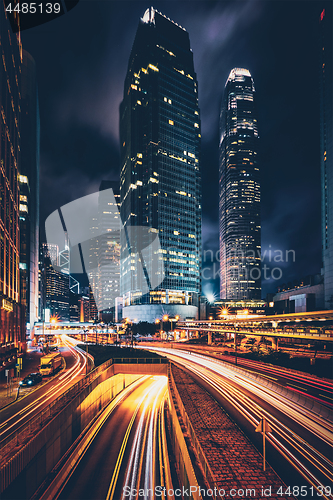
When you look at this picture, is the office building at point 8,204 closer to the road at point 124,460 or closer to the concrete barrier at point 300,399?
the road at point 124,460

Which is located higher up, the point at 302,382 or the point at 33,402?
the point at 302,382

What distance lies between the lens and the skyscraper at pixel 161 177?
158125 millimetres

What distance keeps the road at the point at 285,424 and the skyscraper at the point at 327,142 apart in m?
76.5

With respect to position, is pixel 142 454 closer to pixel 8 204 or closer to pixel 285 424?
pixel 285 424

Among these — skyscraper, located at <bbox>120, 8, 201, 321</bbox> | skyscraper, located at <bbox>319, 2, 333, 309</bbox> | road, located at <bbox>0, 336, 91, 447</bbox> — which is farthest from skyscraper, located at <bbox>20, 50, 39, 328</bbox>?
skyscraper, located at <bbox>319, 2, 333, 309</bbox>

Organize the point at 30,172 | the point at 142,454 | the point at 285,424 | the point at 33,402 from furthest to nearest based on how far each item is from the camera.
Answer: the point at 30,172 < the point at 33,402 < the point at 142,454 < the point at 285,424

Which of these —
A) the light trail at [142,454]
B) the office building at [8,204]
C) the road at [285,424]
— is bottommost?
the light trail at [142,454]

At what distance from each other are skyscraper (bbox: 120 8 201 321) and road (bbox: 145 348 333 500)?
118493 millimetres

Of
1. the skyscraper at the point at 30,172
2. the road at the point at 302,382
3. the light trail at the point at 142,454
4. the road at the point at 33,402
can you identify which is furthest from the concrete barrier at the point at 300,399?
the skyscraper at the point at 30,172

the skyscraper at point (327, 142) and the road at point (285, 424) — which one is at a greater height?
the skyscraper at point (327, 142)

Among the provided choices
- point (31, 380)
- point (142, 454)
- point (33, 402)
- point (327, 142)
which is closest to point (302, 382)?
point (142, 454)

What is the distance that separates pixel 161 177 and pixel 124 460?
157 meters

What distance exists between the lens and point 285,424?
824 inches

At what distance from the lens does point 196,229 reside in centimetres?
17475
